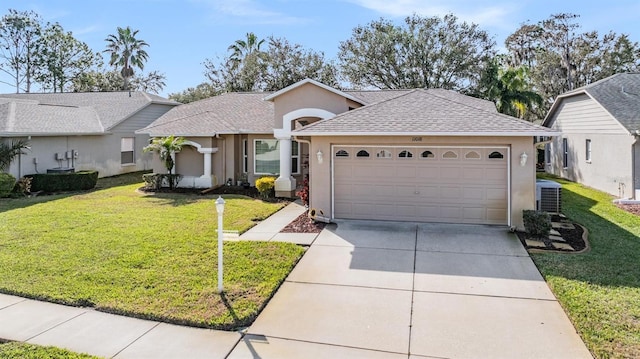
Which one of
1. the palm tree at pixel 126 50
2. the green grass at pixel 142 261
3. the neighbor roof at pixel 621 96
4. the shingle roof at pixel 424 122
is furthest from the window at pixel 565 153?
the palm tree at pixel 126 50

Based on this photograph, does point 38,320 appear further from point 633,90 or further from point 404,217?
point 633,90

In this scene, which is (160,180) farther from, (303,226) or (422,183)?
(422,183)

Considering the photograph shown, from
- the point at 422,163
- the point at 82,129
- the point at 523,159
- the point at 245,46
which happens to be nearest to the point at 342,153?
the point at 422,163

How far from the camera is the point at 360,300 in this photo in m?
6.24

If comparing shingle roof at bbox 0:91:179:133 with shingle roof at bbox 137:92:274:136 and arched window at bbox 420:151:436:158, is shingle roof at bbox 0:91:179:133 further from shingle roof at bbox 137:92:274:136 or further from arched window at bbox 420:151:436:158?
arched window at bbox 420:151:436:158

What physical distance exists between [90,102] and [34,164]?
31.7 ft

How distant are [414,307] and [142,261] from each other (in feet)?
17.4

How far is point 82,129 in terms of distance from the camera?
20.2 m

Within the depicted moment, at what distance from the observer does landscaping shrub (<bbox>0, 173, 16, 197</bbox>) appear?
1502 centimetres

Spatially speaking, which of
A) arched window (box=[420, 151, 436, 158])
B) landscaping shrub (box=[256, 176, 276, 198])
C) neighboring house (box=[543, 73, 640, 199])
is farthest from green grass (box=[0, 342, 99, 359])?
neighboring house (box=[543, 73, 640, 199])

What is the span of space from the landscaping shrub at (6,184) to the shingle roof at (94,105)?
3009 mm

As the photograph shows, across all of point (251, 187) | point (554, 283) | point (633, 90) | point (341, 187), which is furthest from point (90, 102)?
point (633, 90)

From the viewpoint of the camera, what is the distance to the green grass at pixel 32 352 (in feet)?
15.0

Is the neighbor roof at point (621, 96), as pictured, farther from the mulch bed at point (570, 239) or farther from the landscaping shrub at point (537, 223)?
the landscaping shrub at point (537, 223)
